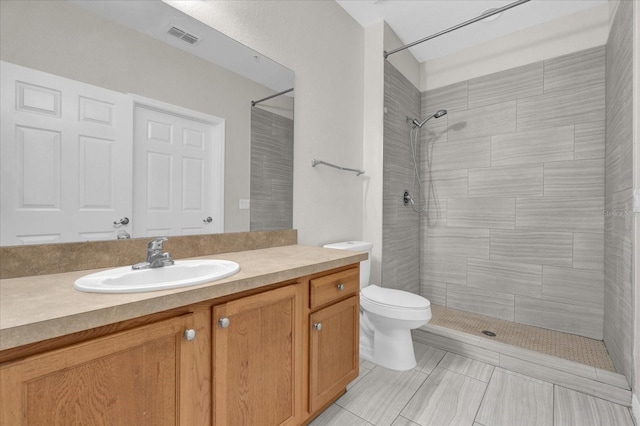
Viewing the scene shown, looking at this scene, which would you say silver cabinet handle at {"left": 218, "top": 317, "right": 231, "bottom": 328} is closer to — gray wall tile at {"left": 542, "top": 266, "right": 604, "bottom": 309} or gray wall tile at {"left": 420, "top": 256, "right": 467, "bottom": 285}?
gray wall tile at {"left": 420, "top": 256, "right": 467, "bottom": 285}

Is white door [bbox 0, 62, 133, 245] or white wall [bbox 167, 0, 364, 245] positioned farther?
white wall [bbox 167, 0, 364, 245]

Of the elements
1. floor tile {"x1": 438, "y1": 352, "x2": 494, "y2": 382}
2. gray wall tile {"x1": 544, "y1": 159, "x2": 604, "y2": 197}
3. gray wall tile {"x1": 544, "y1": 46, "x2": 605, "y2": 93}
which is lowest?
floor tile {"x1": 438, "y1": 352, "x2": 494, "y2": 382}

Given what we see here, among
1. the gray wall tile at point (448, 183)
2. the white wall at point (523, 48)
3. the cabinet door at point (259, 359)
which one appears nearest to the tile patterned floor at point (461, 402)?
the cabinet door at point (259, 359)

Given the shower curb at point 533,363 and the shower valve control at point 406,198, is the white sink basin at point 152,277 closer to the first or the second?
the shower curb at point 533,363

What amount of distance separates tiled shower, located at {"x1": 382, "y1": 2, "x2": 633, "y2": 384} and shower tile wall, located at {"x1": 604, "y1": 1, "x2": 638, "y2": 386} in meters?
0.02

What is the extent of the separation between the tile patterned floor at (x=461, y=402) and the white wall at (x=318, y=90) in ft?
3.29

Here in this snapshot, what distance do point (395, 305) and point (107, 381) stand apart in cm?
155

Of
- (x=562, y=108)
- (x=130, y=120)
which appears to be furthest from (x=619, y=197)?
(x=130, y=120)

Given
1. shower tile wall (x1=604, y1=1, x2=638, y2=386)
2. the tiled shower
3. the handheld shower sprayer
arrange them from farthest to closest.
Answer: the handheld shower sprayer
the tiled shower
shower tile wall (x1=604, y1=1, x2=638, y2=386)

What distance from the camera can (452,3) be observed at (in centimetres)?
225

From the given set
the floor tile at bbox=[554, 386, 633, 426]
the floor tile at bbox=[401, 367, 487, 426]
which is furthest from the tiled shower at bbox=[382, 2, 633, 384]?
the floor tile at bbox=[401, 367, 487, 426]

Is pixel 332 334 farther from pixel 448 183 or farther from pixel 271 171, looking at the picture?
pixel 448 183

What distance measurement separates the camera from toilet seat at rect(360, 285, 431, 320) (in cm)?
184

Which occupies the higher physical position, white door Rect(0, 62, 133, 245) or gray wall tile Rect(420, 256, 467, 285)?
white door Rect(0, 62, 133, 245)
